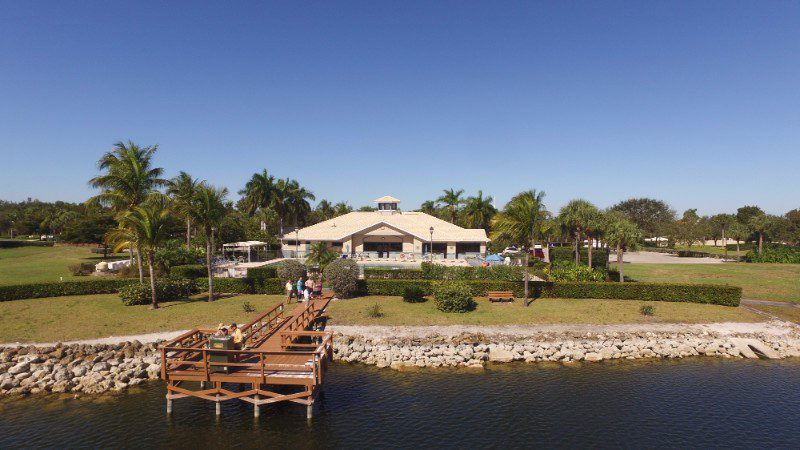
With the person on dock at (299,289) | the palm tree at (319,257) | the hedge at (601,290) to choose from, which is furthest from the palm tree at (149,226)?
the hedge at (601,290)

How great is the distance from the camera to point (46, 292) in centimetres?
3178

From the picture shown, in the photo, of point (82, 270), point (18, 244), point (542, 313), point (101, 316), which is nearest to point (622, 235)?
point (542, 313)

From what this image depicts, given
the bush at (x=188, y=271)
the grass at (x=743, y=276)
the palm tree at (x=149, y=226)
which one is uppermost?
the palm tree at (x=149, y=226)

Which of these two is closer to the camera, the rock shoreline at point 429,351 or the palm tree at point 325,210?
the rock shoreline at point 429,351

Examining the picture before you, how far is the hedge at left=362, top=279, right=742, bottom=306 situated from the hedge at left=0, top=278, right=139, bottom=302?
20.3m

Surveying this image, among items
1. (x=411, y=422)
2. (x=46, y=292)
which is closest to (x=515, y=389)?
(x=411, y=422)

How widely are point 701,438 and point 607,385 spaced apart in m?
4.66

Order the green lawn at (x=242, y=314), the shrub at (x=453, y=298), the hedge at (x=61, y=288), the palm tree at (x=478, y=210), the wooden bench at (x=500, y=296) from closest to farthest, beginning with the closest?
the green lawn at (x=242, y=314), the shrub at (x=453, y=298), the hedge at (x=61, y=288), the wooden bench at (x=500, y=296), the palm tree at (x=478, y=210)

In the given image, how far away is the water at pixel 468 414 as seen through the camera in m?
14.6

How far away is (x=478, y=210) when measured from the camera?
74.4 m

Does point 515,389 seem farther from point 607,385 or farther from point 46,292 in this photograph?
point 46,292

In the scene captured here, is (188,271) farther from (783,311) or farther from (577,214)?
(783,311)

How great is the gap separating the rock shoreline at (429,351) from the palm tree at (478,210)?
49.7 meters

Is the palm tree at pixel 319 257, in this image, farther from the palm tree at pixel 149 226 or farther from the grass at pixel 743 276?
the grass at pixel 743 276
